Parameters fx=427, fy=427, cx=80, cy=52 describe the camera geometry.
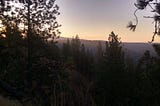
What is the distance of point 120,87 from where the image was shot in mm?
52562

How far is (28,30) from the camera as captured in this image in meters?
38.2

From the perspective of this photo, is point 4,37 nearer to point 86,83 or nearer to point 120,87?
point 120,87

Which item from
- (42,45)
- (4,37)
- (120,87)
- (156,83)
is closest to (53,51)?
(42,45)

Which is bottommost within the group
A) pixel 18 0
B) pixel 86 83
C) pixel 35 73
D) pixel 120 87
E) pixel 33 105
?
pixel 120 87

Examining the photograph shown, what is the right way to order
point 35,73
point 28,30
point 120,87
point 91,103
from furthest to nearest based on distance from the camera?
1. point 120,87
2. point 28,30
3. point 35,73
4. point 91,103

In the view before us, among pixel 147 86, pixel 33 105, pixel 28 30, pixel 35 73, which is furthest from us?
pixel 147 86

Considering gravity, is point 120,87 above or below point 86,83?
below

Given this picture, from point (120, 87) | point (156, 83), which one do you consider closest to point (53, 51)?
point (156, 83)

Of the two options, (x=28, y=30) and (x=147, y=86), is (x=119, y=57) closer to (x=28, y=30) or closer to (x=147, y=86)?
(x=147, y=86)

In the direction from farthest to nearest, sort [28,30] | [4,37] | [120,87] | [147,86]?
[120,87] < [147,86] < [4,37] < [28,30]

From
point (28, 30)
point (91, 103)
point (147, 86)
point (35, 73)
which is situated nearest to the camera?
point (91, 103)

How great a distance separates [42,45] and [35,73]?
19.1ft

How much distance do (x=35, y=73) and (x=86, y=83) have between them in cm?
2995

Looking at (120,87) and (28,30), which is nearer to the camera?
(28,30)
